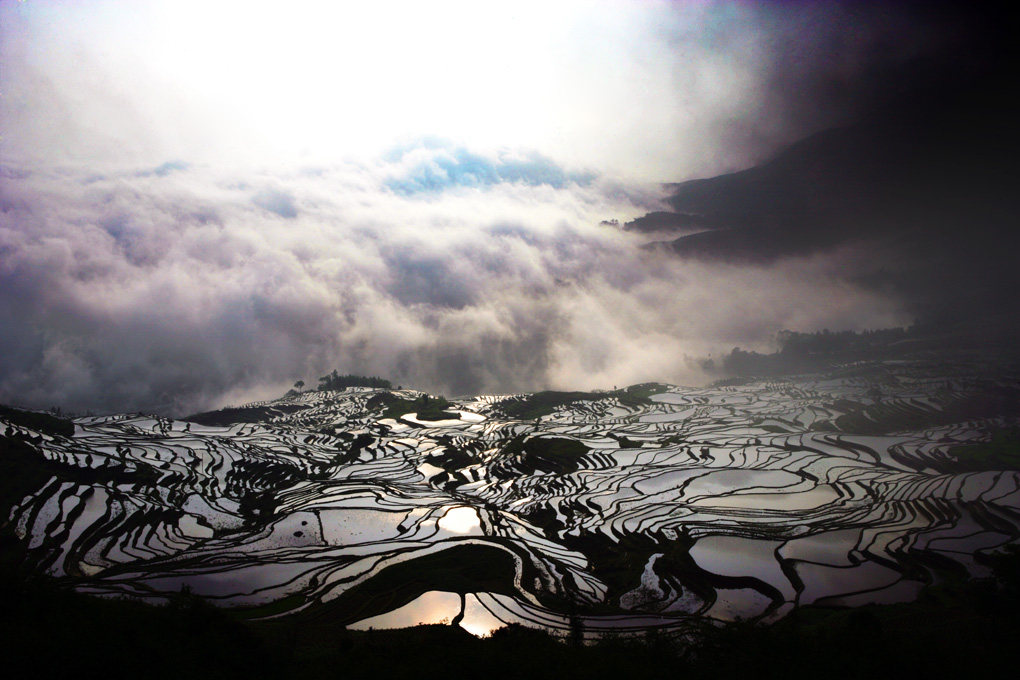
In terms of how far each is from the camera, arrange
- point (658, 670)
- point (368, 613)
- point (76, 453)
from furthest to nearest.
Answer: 1. point (76, 453)
2. point (368, 613)
3. point (658, 670)

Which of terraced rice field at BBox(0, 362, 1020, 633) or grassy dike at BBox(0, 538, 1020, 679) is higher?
terraced rice field at BBox(0, 362, 1020, 633)

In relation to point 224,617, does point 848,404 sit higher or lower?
higher

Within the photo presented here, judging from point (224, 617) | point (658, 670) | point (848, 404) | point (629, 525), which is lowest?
point (658, 670)

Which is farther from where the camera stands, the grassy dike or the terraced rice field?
the terraced rice field

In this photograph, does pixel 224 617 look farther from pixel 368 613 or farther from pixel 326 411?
pixel 326 411

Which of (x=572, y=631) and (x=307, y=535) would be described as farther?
(x=307, y=535)

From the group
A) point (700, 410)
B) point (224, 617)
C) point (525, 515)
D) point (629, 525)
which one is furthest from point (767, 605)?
point (700, 410)

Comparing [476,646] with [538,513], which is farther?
[538,513]

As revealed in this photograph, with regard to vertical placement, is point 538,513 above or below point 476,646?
above
